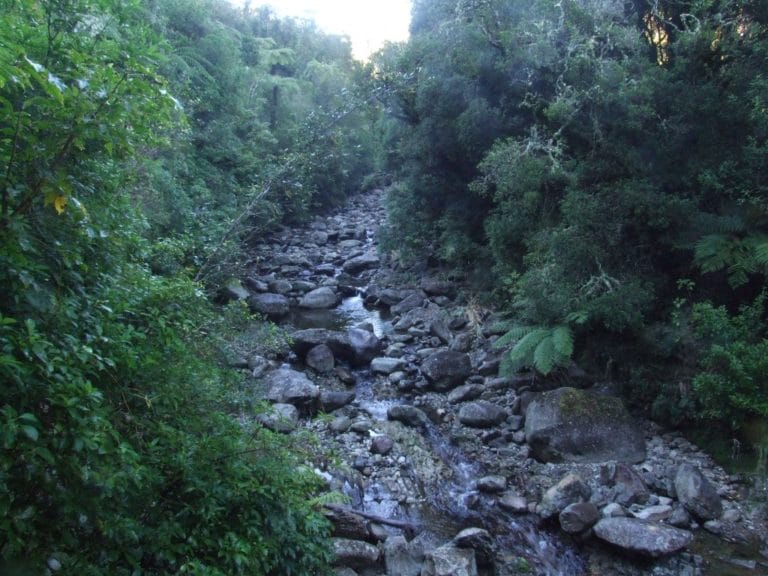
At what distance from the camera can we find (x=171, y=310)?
429cm

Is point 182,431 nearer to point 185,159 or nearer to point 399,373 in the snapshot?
point 399,373

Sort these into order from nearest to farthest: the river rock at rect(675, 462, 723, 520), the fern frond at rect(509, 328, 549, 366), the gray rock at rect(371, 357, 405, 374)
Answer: the river rock at rect(675, 462, 723, 520)
the fern frond at rect(509, 328, 549, 366)
the gray rock at rect(371, 357, 405, 374)

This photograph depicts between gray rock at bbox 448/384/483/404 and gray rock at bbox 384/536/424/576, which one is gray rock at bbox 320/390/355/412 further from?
gray rock at bbox 384/536/424/576

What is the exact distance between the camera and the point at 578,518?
6.03 m

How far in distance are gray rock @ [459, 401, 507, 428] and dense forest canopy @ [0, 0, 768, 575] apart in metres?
0.78

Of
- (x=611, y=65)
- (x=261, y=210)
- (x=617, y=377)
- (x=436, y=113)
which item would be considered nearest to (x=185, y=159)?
(x=261, y=210)

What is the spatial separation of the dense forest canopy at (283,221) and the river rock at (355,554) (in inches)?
45.3

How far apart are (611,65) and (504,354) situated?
5.16 m

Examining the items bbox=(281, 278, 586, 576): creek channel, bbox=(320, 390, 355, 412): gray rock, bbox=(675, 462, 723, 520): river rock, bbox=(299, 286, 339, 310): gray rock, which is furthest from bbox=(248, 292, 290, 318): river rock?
bbox=(675, 462, 723, 520): river rock

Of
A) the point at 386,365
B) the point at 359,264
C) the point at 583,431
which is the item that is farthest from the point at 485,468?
the point at 359,264

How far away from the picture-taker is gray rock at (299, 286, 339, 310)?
1429 cm

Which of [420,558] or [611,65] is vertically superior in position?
[611,65]

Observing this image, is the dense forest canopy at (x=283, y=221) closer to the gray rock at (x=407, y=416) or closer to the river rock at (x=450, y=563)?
the river rock at (x=450, y=563)

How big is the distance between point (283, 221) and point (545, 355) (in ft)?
49.1
